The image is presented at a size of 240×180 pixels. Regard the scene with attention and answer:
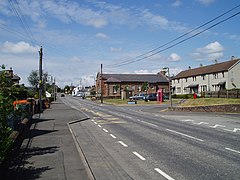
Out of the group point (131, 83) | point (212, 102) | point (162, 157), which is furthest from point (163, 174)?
point (131, 83)

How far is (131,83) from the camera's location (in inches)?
3804

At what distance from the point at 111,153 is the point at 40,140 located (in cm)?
404

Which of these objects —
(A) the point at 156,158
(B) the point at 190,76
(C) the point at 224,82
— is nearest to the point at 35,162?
(A) the point at 156,158

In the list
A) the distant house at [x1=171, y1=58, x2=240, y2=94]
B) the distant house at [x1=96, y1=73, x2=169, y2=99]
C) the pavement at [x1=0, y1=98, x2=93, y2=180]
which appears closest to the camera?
the pavement at [x1=0, y1=98, x2=93, y2=180]

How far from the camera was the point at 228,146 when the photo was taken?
11125mm

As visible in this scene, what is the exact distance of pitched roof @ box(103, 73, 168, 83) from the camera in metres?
96.2

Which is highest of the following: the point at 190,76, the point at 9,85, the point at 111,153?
the point at 190,76

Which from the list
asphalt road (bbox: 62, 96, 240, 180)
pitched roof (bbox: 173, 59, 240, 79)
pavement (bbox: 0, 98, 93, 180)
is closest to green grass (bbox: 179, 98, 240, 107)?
asphalt road (bbox: 62, 96, 240, 180)

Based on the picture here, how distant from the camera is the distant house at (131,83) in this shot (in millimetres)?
92875

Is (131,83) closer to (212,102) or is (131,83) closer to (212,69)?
(212,69)

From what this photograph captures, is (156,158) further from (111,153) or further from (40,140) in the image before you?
(40,140)

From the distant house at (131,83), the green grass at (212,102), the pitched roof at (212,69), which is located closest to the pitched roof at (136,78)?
the distant house at (131,83)

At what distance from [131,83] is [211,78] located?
36.0m

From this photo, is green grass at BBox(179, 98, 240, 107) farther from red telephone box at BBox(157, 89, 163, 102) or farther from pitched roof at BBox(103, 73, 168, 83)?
pitched roof at BBox(103, 73, 168, 83)
